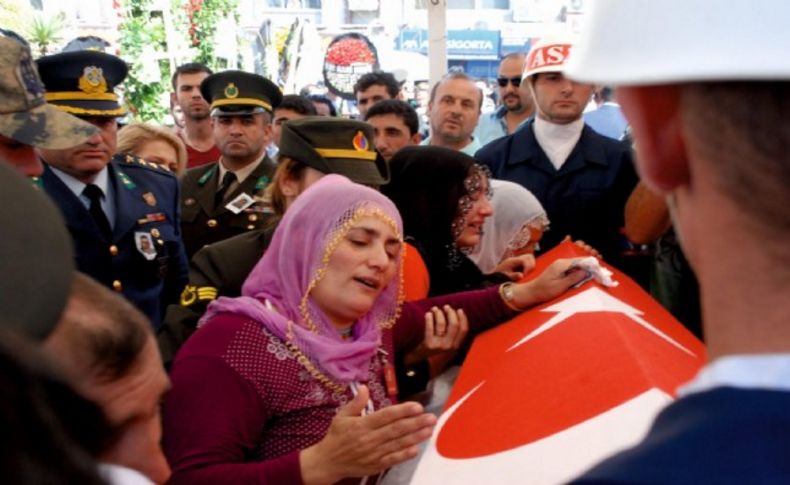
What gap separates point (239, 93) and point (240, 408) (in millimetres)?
2773

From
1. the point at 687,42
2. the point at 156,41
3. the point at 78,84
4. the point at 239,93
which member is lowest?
the point at 239,93

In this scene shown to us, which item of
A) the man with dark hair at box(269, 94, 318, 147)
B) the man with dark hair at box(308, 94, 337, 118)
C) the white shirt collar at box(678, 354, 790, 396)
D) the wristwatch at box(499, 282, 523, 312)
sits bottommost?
the wristwatch at box(499, 282, 523, 312)

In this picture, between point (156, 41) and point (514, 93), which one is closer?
point (514, 93)

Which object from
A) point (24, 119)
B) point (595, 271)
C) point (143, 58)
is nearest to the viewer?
point (24, 119)

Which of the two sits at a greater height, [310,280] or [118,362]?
[118,362]

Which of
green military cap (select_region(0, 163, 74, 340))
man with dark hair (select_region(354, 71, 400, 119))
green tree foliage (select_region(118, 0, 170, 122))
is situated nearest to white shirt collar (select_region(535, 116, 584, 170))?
man with dark hair (select_region(354, 71, 400, 119))

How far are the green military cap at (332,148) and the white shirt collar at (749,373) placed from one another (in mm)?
2203

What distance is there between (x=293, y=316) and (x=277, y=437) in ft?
1.03

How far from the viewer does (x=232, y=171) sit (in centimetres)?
406

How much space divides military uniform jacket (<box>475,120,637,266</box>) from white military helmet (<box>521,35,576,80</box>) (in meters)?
0.33

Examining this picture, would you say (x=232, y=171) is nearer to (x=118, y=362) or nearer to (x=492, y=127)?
(x=492, y=127)

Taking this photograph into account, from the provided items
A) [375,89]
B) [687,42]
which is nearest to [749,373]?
[687,42]

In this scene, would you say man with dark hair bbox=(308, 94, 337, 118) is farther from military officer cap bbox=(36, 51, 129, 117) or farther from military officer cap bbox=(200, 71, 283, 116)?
military officer cap bbox=(36, 51, 129, 117)

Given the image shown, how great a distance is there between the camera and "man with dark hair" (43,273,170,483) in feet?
3.04
